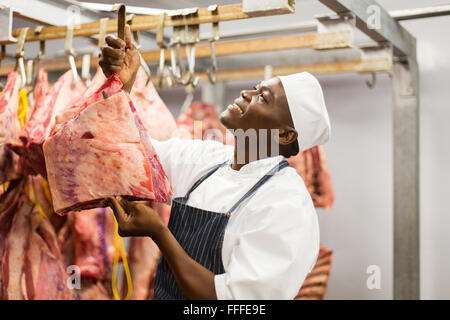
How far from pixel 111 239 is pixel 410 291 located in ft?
4.00

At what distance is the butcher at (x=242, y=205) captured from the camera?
1.23 m

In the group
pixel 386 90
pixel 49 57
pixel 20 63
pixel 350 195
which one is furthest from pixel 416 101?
pixel 49 57

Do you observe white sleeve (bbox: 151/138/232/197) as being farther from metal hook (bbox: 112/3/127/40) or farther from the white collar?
metal hook (bbox: 112/3/127/40)

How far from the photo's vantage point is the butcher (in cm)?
123

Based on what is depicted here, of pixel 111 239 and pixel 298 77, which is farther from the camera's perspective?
pixel 111 239

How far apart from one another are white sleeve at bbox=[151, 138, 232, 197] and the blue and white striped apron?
0.36 ft

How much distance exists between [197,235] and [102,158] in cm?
29

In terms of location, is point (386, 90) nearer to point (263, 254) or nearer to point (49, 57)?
point (49, 57)

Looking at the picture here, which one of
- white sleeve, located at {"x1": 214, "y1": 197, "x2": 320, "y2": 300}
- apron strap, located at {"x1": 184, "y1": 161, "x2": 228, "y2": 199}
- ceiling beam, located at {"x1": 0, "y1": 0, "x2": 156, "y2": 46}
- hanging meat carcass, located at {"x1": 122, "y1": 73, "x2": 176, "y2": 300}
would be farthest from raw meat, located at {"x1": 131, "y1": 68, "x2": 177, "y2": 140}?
white sleeve, located at {"x1": 214, "y1": 197, "x2": 320, "y2": 300}

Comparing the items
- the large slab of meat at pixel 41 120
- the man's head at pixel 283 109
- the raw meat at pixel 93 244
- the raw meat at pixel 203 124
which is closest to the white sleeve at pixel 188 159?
the man's head at pixel 283 109

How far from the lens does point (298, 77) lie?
1.46 meters

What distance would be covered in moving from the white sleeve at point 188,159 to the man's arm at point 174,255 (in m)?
0.33

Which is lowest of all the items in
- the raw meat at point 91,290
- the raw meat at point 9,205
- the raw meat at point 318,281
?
the raw meat at point 318,281

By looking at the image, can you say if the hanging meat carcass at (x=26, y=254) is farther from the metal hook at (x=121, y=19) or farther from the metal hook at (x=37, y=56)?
the metal hook at (x=121, y=19)
